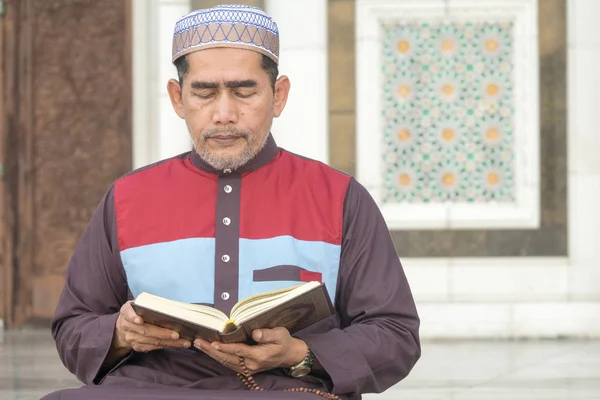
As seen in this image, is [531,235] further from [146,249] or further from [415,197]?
[146,249]

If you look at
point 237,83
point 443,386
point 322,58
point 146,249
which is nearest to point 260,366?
point 146,249

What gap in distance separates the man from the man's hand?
91 mm

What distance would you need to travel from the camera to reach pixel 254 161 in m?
3.09

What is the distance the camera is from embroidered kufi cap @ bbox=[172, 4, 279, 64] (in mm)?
2936

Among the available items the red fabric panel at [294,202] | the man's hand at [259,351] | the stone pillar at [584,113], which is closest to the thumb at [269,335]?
the man's hand at [259,351]

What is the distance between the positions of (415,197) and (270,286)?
4.98 metres

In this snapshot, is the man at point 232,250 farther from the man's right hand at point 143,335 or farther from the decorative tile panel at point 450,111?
the decorative tile panel at point 450,111

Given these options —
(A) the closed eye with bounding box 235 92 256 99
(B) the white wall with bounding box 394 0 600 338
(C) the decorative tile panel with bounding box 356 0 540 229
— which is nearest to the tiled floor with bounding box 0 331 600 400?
(B) the white wall with bounding box 394 0 600 338

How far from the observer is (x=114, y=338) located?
9.37ft

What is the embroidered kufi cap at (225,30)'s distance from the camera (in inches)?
116

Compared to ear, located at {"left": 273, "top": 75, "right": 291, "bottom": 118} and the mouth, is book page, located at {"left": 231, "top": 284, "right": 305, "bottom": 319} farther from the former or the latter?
ear, located at {"left": 273, "top": 75, "right": 291, "bottom": 118}

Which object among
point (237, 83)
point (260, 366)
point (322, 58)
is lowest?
point (260, 366)

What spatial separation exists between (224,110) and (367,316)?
0.60m

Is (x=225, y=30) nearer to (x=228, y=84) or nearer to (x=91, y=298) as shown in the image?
(x=228, y=84)
